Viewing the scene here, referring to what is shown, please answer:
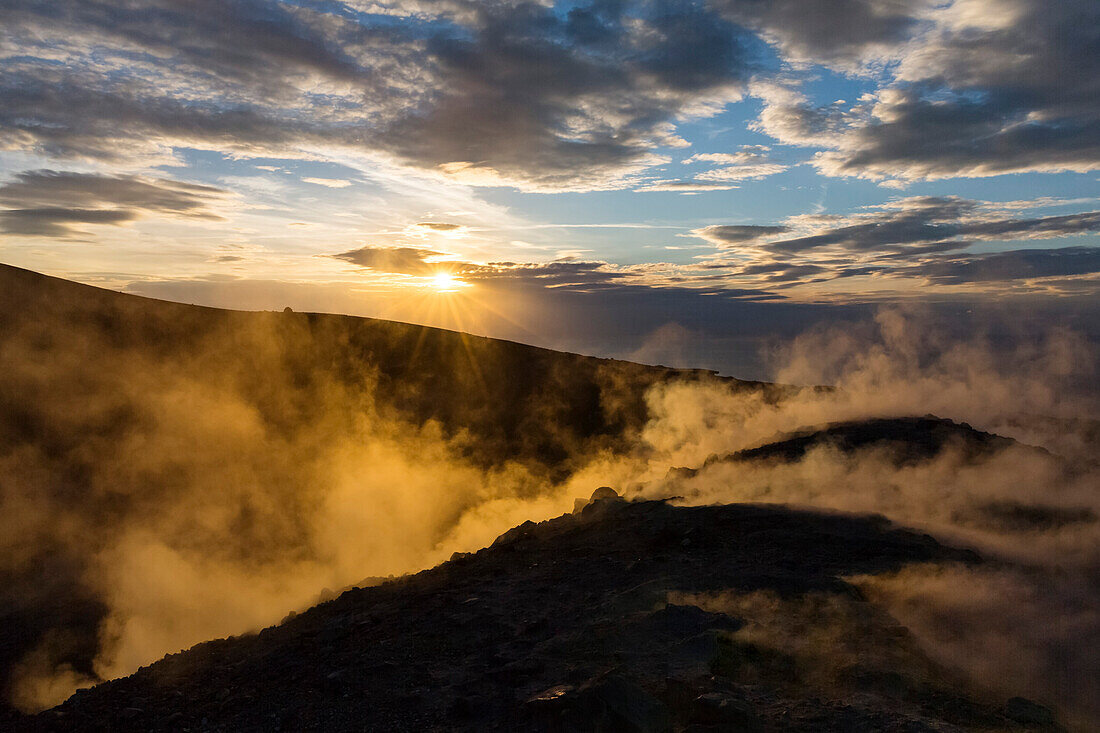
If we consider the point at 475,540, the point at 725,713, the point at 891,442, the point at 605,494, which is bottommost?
the point at 475,540

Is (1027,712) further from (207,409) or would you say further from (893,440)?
(207,409)

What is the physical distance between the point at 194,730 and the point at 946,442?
13.1 metres

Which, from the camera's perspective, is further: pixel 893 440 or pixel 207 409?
pixel 207 409

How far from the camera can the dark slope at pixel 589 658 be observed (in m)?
4.75

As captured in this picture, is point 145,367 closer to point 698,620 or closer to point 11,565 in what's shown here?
point 11,565

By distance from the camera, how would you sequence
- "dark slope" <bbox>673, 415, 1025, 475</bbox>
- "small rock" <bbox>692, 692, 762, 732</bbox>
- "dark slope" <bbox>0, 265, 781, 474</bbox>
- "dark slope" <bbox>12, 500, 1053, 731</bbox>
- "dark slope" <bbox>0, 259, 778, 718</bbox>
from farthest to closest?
"dark slope" <bbox>0, 265, 781, 474</bbox> → "dark slope" <bbox>0, 259, 778, 718</bbox> → "dark slope" <bbox>673, 415, 1025, 475</bbox> → "dark slope" <bbox>12, 500, 1053, 731</bbox> → "small rock" <bbox>692, 692, 762, 732</bbox>

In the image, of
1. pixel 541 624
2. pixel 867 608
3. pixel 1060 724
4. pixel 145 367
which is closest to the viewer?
pixel 1060 724

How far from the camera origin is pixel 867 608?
6.25 meters

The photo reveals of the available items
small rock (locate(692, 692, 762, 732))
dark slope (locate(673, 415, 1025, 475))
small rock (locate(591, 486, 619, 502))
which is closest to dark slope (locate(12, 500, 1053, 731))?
small rock (locate(692, 692, 762, 732))

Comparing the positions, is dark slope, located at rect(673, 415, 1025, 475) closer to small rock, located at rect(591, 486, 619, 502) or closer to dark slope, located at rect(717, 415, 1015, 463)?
dark slope, located at rect(717, 415, 1015, 463)

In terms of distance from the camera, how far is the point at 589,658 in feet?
19.1

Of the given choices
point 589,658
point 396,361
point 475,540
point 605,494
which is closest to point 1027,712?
point 589,658

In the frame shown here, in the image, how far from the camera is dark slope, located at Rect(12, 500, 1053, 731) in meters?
4.75

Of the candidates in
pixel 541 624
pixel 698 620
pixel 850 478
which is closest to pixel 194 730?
pixel 541 624
